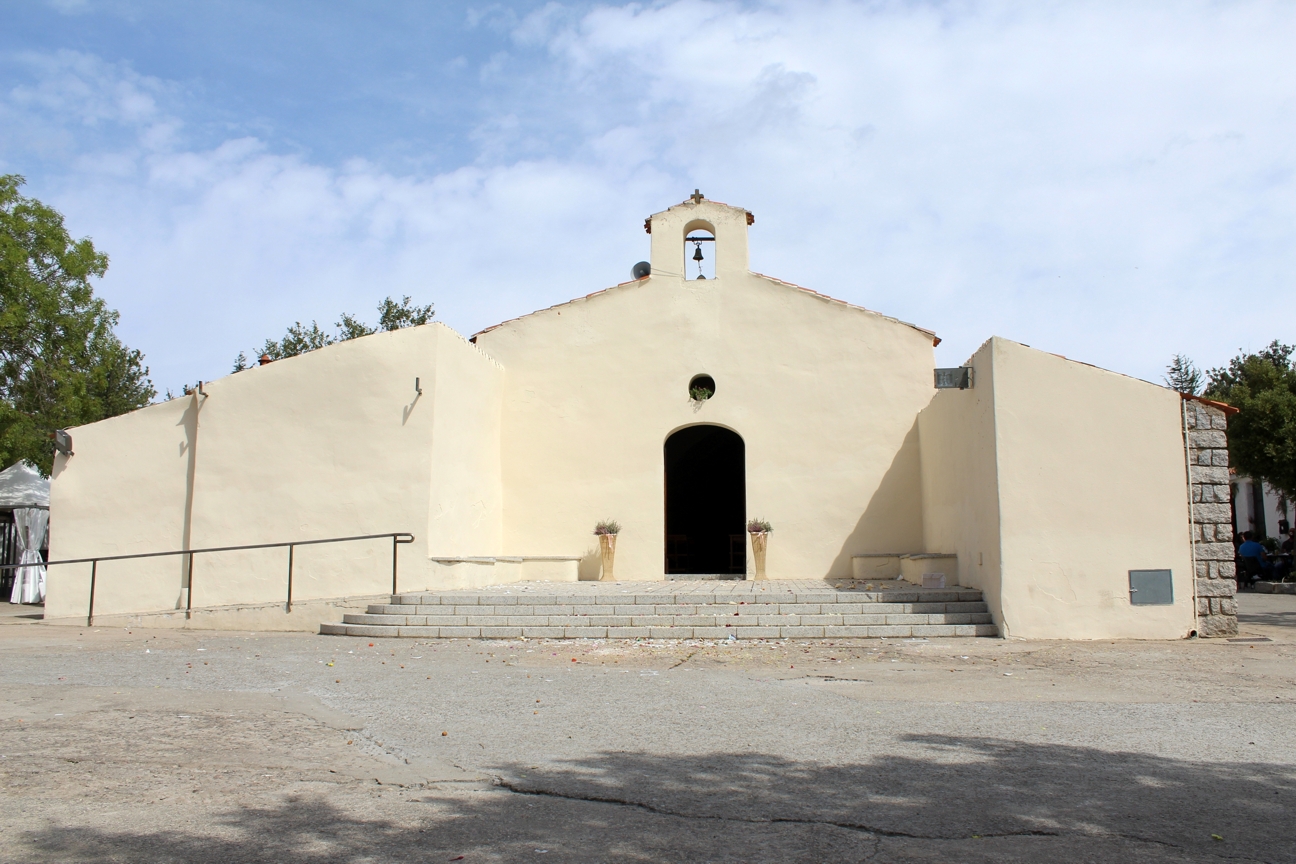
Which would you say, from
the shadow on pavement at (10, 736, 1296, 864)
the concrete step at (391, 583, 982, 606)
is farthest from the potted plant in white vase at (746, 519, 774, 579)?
the shadow on pavement at (10, 736, 1296, 864)

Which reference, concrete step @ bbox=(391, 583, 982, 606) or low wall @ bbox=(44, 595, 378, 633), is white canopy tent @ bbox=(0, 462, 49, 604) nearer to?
low wall @ bbox=(44, 595, 378, 633)

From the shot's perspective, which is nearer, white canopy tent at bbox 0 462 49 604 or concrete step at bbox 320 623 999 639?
concrete step at bbox 320 623 999 639

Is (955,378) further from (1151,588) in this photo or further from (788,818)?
(788,818)

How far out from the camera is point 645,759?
204 inches

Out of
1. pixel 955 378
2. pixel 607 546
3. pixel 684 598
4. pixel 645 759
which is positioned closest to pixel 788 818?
pixel 645 759

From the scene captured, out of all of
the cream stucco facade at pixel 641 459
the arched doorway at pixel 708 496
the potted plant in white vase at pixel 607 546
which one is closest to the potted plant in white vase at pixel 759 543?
the cream stucco facade at pixel 641 459

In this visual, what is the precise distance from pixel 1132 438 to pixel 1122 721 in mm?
5394

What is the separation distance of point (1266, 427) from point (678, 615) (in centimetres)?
1455

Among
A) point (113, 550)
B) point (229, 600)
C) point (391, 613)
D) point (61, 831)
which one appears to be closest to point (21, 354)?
point (113, 550)

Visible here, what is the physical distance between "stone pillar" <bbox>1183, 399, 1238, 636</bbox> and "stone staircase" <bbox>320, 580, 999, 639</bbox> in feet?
7.63

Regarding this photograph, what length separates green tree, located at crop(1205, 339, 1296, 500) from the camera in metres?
19.0

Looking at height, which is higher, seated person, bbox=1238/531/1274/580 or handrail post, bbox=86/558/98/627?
seated person, bbox=1238/531/1274/580

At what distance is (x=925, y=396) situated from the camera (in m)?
15.8

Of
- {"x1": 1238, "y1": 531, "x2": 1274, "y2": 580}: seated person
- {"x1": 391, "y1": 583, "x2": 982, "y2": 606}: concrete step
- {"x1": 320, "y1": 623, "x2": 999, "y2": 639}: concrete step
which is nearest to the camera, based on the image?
{"x1": 320, "y1": 623, "x2": 999, "y2": 639}: concrete step
